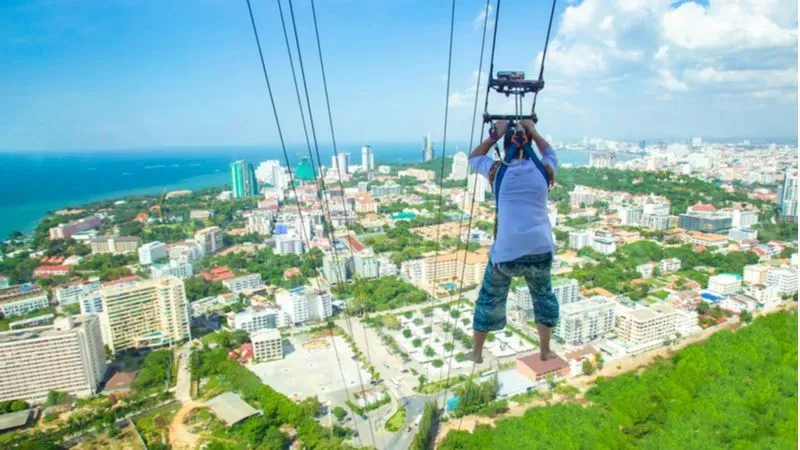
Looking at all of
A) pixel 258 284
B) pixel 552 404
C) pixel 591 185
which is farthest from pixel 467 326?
pixel 591 185

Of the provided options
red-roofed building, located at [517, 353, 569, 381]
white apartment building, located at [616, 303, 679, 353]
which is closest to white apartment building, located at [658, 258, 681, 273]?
white apartment building, located at [616, 303, 679, 353]

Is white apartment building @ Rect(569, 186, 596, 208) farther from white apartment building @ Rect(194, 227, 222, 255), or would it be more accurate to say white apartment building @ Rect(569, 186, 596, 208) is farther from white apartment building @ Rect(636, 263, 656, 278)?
white apartment building @ Rect(194, 227, 222, 255)

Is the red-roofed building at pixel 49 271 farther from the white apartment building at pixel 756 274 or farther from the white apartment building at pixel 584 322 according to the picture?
the white apartment building at pixel 756 274

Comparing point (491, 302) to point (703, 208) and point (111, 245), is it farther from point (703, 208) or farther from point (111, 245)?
point (703, 208)

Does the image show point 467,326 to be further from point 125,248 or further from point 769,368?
point 125,248

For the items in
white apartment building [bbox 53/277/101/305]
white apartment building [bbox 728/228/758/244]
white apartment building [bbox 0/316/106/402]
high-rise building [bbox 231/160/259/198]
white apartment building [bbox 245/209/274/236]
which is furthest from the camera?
high-rise building [bbox 231/160/259/198]

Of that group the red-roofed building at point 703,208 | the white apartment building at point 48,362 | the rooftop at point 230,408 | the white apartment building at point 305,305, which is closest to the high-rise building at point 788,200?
the red-roofed building at point 703,208
